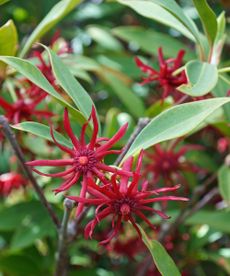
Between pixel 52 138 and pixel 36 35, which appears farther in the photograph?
pixel 36 35

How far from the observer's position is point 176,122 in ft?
2.83

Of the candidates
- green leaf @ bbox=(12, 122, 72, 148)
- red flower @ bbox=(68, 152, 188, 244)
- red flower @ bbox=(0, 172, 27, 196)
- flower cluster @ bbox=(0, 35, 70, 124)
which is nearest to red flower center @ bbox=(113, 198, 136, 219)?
red flower @ bbox=(68, 152, 188, 244)

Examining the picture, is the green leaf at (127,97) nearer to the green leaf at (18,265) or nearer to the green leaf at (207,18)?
the green leaf at (18,265)

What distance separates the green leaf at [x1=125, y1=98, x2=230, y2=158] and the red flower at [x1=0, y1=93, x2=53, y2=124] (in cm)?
27

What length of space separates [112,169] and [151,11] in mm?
391

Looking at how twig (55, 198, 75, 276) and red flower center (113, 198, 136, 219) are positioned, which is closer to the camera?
red flower center (113, 198, 136, 219)

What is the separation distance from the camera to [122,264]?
1840mm

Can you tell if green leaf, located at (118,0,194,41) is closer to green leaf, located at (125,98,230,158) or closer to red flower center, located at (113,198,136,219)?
green leaf, located at (125,98,230,158)

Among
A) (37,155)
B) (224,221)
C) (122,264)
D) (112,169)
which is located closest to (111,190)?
(112,169)

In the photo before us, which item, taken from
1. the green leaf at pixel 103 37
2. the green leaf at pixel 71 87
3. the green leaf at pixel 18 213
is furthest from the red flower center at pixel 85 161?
the green leaf at pixel 103 37

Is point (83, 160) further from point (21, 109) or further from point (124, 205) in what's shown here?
point (21, 109)

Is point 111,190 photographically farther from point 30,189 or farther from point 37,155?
point 30,189

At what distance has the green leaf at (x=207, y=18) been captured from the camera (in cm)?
99

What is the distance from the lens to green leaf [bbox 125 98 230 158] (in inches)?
32.4
